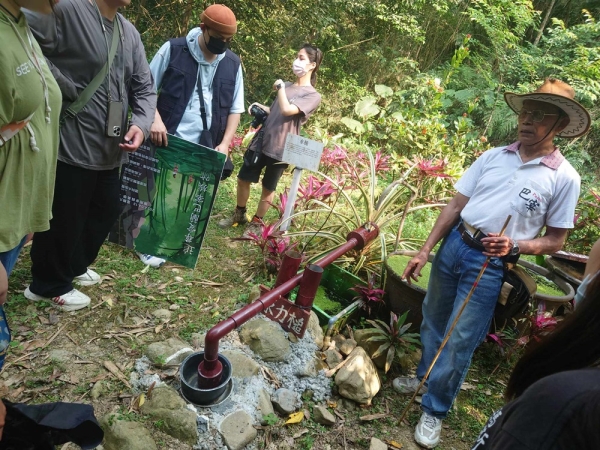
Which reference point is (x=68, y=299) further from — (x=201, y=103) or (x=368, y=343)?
(x=368, y=343)

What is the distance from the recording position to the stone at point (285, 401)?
2186 mm

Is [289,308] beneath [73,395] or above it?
above

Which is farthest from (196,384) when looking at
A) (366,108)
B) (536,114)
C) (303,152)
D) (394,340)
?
(366,108)

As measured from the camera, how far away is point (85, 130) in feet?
6.92

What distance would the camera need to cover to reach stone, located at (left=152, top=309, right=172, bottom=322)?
264 centimetres

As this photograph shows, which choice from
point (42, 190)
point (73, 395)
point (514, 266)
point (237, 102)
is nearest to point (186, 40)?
point (237, 102)

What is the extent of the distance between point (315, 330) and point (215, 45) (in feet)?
6.60

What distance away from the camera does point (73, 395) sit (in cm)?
197

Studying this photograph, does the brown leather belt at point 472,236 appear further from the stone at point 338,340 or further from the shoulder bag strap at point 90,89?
the shoulder bag strap at point 90,89

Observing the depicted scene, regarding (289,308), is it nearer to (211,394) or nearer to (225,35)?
(211,394)

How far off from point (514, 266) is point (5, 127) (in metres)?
2.26

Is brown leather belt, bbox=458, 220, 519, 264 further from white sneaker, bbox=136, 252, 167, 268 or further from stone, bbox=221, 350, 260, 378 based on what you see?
white sneaker, bbox=136, 252, 167, 268

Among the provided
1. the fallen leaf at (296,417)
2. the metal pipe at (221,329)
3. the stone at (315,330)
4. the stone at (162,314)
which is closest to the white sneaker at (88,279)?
the stone at (162,314)

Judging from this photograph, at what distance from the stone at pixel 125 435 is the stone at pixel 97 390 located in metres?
0.17
